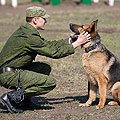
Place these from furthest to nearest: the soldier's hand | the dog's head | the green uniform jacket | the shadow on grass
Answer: the shadow on grass
the dog's head
the soldier's hand
the green uniform jacket

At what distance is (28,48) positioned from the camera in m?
7.68

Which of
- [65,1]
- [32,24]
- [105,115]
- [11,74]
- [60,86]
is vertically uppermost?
[32,24]

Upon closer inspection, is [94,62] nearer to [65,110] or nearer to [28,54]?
[65,110]

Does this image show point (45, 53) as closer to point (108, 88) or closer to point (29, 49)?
point (29, 49)

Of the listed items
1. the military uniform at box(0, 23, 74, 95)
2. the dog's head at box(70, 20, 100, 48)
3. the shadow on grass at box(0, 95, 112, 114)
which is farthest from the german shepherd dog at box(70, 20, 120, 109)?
the shadow on grass at box(0, 95, 112, 114)

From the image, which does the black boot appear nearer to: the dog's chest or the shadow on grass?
the shadow on grass

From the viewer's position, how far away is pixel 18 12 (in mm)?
27781

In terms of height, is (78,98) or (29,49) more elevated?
(29,49)

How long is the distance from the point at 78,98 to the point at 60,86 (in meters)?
1.28

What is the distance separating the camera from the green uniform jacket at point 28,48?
24.9ft

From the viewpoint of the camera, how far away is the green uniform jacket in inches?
299

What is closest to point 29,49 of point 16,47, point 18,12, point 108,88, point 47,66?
point 16,47

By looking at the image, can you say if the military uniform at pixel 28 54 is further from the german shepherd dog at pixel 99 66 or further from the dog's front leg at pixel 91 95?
the dog's front leg at pixel 91 95

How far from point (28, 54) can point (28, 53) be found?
0.02 m
